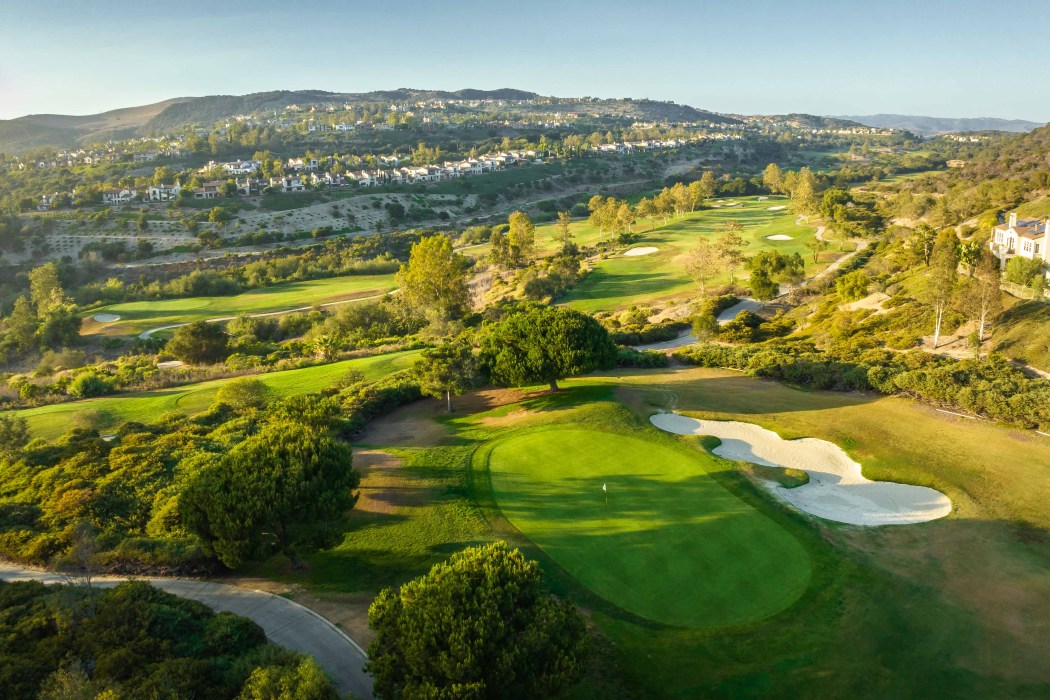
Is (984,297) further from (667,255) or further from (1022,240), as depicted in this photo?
(667,255)

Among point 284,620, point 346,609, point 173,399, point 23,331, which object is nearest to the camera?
point 284,620

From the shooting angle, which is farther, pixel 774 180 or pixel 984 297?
pixel 774 180

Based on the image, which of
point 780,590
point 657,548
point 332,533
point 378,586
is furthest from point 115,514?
point 780,590

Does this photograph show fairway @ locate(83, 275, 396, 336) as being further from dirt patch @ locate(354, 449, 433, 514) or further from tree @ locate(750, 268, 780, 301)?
dirt patch @ locate(354, 449, 433, 514)

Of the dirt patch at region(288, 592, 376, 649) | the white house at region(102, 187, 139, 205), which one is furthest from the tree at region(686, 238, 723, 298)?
the white house at region(102, 187, 139, 205)

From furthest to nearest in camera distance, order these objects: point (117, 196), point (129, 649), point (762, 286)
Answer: point (117, 196) < point (762, 286) < point (129, 649)

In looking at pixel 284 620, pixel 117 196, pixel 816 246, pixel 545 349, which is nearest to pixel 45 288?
pixel 117 196

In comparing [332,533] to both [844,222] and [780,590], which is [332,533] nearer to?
[780,590]
